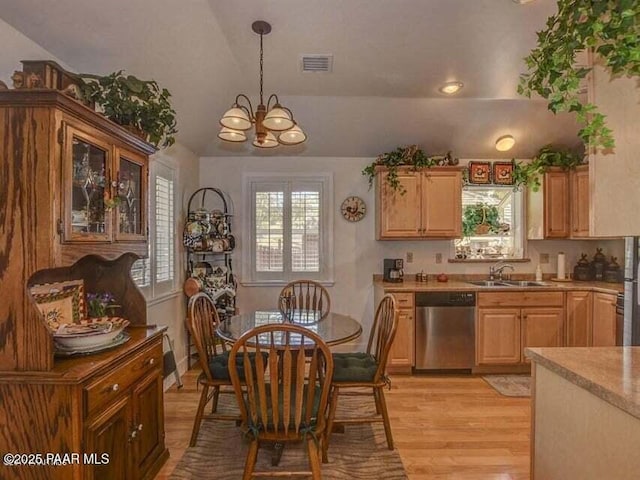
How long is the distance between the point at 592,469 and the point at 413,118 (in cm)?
348

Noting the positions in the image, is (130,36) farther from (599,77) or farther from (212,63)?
(599,77)

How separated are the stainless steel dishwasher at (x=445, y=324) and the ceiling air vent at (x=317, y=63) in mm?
2369

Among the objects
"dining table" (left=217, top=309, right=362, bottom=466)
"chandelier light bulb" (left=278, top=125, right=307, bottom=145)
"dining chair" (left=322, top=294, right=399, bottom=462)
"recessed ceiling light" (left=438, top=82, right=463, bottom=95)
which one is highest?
"recessed ceiling light" (left=438, top=82, right=463, bottom=95)

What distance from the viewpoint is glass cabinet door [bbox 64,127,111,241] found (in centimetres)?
158

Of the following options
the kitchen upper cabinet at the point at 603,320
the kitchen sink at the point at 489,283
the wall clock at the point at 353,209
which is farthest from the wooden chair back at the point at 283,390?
the kitchen upper cabinet at the point at 603,320

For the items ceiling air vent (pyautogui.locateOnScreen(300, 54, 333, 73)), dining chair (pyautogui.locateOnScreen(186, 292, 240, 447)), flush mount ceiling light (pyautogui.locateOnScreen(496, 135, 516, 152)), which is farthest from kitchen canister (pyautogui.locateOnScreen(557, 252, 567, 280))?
dining chair (pyautogui.locateOnScreen(186, 292, 240, 447))

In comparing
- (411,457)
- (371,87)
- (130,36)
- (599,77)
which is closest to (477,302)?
(411,457)

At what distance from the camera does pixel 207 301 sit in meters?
2.98

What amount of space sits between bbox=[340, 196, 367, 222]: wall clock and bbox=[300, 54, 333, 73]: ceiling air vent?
1.74 m

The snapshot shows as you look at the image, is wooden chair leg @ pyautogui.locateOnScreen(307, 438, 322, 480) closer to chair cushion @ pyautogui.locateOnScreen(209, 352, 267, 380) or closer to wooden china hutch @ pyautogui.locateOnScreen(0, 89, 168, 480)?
chair cushion @ pyautogui.locateOnScreen(209, 352, 267, 380)

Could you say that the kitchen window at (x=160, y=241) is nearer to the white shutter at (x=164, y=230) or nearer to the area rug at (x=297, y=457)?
A: the white shutter at (x=164, y=230)

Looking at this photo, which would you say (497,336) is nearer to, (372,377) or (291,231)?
(372,377)

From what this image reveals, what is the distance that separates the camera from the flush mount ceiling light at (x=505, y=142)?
4.28 meters

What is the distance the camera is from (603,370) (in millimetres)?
1278
